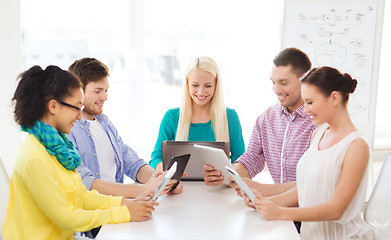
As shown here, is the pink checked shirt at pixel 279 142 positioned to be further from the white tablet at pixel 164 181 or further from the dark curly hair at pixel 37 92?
the dark curly hair at pixel 37 92

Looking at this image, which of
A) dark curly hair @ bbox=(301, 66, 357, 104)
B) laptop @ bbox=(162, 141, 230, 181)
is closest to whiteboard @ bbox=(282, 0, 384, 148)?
laptop @ bbox=(162, 141, 230, 181)

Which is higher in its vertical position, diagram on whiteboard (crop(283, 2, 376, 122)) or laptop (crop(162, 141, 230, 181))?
diagram on whiteboard (crop(283, 2, 376, 122))

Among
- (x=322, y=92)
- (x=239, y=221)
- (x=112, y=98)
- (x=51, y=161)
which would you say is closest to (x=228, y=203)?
(x=239, y=221)

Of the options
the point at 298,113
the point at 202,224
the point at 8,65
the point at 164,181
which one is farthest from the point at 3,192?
the point at 8,65

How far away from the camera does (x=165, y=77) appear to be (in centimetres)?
461

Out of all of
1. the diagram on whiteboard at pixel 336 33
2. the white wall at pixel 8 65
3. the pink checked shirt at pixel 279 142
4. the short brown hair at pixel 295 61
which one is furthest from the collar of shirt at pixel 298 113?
the white wall at pixel 8 65

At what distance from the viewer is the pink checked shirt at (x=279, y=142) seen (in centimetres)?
252

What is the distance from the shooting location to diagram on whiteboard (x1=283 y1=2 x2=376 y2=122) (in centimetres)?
428

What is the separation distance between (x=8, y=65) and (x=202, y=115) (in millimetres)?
1993

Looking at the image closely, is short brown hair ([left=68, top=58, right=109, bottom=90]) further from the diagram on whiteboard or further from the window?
the diagram on whiteboard

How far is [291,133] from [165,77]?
227 cm

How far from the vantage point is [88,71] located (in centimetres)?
244

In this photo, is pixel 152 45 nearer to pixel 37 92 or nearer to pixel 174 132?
pixel 174 132

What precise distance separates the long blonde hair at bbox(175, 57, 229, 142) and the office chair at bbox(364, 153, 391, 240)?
37.9 inches
